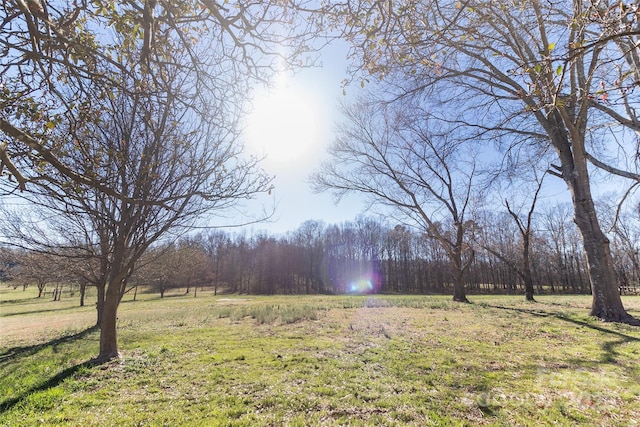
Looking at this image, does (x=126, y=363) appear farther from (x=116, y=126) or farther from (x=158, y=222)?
(x=116, y=126)

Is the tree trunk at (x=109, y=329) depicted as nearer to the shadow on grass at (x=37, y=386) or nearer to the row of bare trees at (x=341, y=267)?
the shadow on grass at (x=37, y=386)

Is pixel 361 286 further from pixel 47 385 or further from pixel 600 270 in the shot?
pixel 47 385

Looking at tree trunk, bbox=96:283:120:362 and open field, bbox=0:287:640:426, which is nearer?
open field, bbox=0:287:640:426

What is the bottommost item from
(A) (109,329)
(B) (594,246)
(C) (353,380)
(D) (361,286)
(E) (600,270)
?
(D) (361,286)

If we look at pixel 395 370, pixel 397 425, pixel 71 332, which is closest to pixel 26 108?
pixel 397 425

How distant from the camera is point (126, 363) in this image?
577 centimetres

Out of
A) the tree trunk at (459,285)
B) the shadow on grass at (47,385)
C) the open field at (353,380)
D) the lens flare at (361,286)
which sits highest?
the tree trunk at (459,285)

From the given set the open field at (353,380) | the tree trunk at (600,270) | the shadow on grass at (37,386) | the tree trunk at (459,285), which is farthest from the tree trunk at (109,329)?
the tree trunk at (459,285)

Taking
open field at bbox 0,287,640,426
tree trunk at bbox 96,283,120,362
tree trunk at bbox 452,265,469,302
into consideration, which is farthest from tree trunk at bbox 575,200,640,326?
tree trunk at bbox 96,283,120,362

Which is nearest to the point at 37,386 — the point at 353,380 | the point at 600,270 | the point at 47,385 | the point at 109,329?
the point at 47,385

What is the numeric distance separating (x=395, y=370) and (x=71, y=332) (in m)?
13.6

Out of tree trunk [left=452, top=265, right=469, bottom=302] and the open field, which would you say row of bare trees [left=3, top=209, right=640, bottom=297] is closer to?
tree trunk [left=452, top=265, right=469, bottom=302]

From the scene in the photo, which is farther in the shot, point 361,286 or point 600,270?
point 361,286

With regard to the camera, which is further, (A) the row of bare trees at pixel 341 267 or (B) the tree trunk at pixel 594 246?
(A) the row of bare trees at pixel 341 267
